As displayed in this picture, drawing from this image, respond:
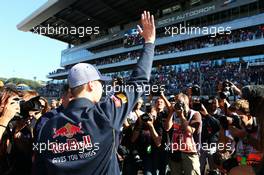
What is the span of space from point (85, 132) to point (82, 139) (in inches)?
1.5

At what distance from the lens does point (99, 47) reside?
162 feet

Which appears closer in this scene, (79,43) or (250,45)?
(250,45)

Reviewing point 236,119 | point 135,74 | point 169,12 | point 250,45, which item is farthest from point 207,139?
point 169,12

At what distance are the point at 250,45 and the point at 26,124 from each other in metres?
26.5

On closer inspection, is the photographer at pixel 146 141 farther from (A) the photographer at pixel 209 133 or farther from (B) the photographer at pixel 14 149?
(B) the photographer at pixel 14 149

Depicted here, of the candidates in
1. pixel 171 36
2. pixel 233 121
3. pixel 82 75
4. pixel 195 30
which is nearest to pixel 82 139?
pixel 82 75

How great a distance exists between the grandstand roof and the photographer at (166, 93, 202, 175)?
33694 mm

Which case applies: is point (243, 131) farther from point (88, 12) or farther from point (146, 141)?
point (88, 12)

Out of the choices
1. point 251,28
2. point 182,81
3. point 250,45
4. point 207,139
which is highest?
point 251,28

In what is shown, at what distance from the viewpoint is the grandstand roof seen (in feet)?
127

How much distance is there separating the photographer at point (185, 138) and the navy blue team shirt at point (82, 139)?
9.00 feet

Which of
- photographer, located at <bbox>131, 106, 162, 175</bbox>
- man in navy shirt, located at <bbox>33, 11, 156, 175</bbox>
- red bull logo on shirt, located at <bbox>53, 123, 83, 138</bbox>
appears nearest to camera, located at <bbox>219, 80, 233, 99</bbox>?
photographer, located at <bbox>131, 106, 162, 175</bbox>

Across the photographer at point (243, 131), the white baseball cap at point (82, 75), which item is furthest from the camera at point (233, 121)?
the white baseball cap at point (82, 75)

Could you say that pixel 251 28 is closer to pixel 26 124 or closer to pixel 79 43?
pixel 26 124
